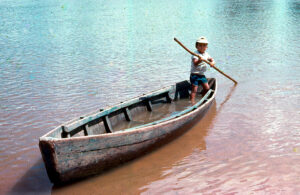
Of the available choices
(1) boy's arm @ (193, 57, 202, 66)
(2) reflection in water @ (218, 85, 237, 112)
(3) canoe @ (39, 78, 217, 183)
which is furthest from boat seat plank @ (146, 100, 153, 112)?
(2) reflection in water @ (218, 85, 237, 112)

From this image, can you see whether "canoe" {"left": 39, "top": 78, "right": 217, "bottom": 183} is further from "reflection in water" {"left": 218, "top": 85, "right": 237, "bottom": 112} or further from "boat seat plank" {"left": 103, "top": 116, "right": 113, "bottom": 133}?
"reflection in water" {"left": 218, "top": 85, "right": 237, "bottom": 112}

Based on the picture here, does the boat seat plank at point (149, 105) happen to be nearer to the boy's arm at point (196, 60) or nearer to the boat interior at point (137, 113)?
the boat interior at point (137, 113)

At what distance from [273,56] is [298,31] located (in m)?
5.65

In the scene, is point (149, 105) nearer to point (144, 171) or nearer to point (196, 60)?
point (196, 60)

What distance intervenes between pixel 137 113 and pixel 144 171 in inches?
71.3

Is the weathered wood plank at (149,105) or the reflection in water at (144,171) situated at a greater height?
the weathered wood plank at (149,105)

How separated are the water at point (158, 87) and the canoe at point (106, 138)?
0.25 metres

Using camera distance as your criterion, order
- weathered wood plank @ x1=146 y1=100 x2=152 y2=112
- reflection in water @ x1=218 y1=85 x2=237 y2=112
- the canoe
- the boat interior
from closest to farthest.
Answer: the canoe
the boat interior
weathered wood plank @ x1=146 y1=100 x2=152 y2=112
reflection in water @ x1=218 y1=85 x2=237 y2=112

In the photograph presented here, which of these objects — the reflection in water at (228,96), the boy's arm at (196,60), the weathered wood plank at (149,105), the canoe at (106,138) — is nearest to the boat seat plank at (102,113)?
the canoe at (106,138)

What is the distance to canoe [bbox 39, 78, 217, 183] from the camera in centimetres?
414

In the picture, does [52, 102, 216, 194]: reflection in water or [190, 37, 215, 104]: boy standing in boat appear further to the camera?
[190, 37, 215, 104]: boy standing in boat

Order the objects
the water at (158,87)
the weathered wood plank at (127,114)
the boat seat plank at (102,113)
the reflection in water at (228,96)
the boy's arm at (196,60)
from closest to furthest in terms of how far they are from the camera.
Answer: the water at (158,87)
the boat seat plank at (102,113)
the weathered wood plank at (127,114)
the boy's arm at (196,60)
the reflection in water at (228,96)

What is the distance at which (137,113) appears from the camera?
6578 millimetres

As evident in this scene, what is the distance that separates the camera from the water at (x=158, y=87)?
470cm
